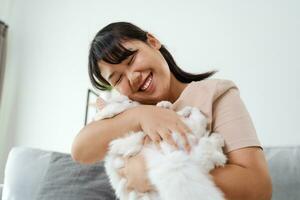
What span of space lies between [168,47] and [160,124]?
53.5 inches

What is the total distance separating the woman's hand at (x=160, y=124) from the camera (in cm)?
66

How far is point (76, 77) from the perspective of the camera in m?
2.40

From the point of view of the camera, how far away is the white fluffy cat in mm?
546

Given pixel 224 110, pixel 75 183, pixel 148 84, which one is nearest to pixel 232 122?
pixel 224 110

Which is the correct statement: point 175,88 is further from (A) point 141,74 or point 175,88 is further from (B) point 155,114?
(B) point 155,114

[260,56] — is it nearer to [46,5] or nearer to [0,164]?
[46,5]

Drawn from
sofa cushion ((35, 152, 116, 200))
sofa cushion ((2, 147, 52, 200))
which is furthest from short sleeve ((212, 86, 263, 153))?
sofa cushion ((2, 147, 52, 200))

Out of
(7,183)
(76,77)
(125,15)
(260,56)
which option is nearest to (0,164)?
(76,77)

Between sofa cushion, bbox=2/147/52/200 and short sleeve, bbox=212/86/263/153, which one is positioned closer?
short sleeve, bbox=212/86/263/153

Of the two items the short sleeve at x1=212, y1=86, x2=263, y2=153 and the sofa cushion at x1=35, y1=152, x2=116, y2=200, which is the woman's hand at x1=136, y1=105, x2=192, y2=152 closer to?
the short sleeve at x1=212, y1=86, x2=263, y2=153

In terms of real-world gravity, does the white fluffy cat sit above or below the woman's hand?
below

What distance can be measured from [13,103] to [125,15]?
45.8 inches

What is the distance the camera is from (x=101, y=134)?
0.73m

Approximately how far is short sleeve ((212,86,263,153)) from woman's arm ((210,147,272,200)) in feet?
0.05
